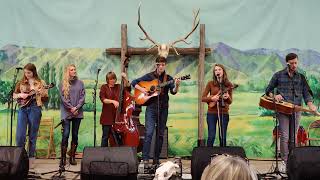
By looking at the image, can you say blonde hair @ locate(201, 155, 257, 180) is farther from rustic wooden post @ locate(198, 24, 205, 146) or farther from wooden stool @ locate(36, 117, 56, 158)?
wooden stool @ locate(36, 117, 56, 158)

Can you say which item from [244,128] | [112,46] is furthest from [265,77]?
[112,46]

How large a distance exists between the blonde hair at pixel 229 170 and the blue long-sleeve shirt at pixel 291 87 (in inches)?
164

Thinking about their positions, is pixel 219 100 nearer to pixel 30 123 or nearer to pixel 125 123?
pixel 125 123

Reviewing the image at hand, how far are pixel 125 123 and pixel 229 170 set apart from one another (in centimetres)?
457

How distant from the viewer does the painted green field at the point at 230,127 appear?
7.62 metres

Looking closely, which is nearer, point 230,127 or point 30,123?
point 30,123

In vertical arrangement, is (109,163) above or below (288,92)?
below

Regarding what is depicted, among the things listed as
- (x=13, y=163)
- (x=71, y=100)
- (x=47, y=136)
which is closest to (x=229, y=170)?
(x=13, y=163)

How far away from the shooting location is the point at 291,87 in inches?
236

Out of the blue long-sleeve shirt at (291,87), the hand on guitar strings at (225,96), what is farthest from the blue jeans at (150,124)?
the blue long-sleeve shirt at (291,87)

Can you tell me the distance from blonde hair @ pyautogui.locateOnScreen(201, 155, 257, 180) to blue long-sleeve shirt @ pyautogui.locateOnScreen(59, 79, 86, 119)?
15.5 ft

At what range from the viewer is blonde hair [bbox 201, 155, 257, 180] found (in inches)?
76.8

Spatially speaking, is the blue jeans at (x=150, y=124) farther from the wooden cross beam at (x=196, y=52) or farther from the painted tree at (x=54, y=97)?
the painted tree at (x=54, y=97)

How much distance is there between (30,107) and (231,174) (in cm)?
461
